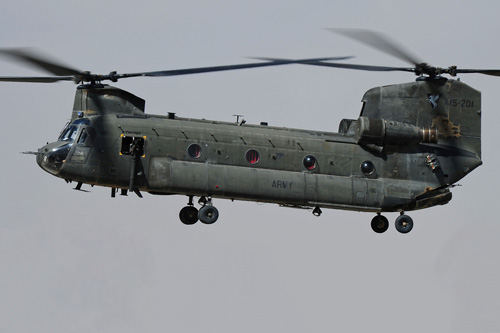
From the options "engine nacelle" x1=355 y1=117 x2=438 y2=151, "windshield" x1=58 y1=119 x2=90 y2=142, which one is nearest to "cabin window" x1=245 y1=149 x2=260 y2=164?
"engine nacelle" x1=355 y1=117 x2=438 y2=151

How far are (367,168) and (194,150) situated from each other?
17.9ft

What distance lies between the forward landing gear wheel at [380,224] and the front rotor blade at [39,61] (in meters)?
10.5

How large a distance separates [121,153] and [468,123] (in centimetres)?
1110

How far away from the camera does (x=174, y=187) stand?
28.5 metres

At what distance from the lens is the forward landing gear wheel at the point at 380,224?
31250 mm

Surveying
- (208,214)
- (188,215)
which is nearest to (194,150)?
(208,214)

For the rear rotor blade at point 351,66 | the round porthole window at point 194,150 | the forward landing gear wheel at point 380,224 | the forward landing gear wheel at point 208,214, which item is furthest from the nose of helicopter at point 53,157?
the forward landing gear wheel at point 380,224

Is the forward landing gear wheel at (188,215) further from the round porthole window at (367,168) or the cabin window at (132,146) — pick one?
the round porthole window at (367,168)

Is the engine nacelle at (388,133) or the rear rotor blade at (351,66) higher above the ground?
the rear rotor blade at (351,66)

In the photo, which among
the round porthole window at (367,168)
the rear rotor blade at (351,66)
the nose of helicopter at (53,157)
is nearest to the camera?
the rear rotor blade at (351,66)

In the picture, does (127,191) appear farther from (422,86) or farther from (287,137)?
(422,86)

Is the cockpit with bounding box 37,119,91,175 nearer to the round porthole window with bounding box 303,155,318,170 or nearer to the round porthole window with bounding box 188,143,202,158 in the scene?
the round porthole window with bounding box 188,143,202,158

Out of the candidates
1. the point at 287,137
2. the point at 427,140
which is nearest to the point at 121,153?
the point at 287,137

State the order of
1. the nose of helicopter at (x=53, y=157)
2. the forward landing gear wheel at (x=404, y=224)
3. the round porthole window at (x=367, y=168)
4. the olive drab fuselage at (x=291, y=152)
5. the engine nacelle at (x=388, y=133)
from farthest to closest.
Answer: the forward landing gear wheel at (x=404, y=224)
the round porthole window at (x=367, y=168)
the engine nacelle at (x=388, y=133)
the olive drab fuselage at (x=291, y=152)
the nose of helicopter at (x=53, y=157)
